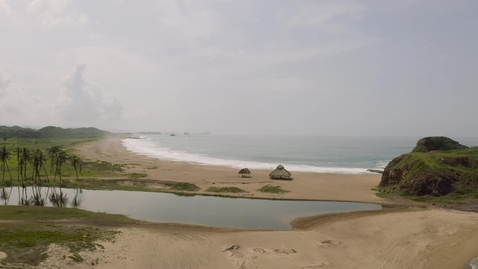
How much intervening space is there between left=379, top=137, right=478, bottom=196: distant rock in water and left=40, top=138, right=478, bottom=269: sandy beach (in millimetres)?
7951

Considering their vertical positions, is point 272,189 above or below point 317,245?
above

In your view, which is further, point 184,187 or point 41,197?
point 184,187

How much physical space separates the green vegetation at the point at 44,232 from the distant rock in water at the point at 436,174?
45.7m

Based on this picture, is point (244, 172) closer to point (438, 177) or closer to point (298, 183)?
point (298, 183)

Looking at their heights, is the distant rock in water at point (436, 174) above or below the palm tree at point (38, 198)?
above

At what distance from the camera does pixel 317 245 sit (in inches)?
1129

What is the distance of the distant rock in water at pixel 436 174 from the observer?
47.8 metres

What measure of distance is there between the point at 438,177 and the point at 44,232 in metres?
55.6

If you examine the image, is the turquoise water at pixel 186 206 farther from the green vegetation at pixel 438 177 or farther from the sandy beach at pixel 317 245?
the green vegetation at pixel 438 177

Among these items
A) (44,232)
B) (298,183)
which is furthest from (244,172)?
(44,232)

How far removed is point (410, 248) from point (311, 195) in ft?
81.7

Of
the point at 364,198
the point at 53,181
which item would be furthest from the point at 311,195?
the point at 53,181

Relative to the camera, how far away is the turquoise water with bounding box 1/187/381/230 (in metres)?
37.7

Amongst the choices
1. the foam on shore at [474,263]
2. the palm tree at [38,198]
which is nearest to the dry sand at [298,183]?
the palm tree at [38,198]
